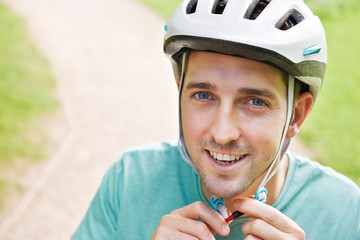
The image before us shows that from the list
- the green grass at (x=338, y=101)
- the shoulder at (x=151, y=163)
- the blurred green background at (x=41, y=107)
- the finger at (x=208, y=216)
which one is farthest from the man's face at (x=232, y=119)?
the green grass at (x=338, y=101)

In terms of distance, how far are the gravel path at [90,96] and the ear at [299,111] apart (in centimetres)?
344

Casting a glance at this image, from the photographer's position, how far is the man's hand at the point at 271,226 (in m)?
2.22

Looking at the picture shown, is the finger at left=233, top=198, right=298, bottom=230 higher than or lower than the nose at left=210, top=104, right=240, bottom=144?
lower

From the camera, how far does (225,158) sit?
2.49 meters

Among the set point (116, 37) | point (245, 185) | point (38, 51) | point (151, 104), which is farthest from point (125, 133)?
point (245, 185)

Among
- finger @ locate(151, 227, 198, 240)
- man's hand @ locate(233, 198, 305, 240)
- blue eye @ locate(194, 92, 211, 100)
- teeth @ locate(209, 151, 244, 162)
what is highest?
blue eye @ locate(194, 92, 211, 100)

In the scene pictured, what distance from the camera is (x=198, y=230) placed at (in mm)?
2355

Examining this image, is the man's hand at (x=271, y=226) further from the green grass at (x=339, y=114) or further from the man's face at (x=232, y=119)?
the green grass at (x=339, y=114)

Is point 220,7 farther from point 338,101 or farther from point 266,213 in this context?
point 338,101

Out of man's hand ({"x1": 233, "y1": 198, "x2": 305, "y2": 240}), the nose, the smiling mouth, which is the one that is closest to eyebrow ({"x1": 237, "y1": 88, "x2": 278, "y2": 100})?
the nose

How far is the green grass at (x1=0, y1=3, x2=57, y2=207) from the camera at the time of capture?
6242 millimetres

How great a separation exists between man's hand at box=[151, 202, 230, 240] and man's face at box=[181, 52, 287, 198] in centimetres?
14

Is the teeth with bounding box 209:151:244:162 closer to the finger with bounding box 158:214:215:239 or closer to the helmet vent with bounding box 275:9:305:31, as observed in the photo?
the finger with bounding box 158:214:215:239

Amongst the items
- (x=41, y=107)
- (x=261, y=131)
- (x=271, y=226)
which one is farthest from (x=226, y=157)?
(x=41, y=107)
